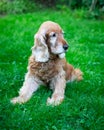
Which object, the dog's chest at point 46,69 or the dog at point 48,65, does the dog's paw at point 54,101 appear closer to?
the dog at point 48,65

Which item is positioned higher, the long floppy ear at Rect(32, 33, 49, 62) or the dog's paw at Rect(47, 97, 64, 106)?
the long floppy ear at Rect(32, 33, 49, 62)

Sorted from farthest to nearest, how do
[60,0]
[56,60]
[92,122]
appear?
1. [60,0]
2. [56,60]
3. [92,122]

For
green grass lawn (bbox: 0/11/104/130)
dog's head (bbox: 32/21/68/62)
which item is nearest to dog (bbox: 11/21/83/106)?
dog's head (bbox: 32/21/68/62)

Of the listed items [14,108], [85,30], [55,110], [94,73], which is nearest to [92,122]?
[55,110]

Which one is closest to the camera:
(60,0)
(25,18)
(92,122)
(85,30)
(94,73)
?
(92,122)

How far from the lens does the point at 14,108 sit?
611cm

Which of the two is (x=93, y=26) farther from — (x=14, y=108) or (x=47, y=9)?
(x=14, y=108)

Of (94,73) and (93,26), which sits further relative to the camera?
(93,26)

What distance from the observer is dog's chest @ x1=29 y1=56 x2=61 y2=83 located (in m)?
6.62

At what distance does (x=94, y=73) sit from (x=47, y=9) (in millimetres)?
6500

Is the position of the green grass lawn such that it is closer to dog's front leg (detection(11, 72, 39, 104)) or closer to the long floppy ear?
dog's front leg (detection(11, 72, 39, 104))

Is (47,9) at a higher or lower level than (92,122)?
lower

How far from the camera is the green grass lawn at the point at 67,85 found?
576 cm

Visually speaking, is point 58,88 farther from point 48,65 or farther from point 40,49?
point 40,49
